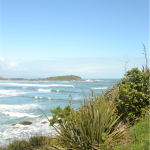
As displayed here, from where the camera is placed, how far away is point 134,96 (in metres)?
5.06

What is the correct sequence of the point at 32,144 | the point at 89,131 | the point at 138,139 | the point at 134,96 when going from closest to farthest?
the point at 89,131 → the point at 138,139 → the point at 134,96 → the point at 32,144

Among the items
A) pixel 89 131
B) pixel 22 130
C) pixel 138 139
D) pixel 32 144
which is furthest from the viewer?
pixel 22 130

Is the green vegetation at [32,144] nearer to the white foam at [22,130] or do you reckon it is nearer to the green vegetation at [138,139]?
the white foam at [22,130]

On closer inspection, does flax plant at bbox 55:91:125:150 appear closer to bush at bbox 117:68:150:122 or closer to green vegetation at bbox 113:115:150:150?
green vegetation at bbox 113:115:150:150

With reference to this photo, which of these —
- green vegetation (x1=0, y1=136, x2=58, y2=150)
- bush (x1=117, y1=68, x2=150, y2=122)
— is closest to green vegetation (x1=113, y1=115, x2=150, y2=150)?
bush (x1=117, y1=68, x2=150, y2=122)

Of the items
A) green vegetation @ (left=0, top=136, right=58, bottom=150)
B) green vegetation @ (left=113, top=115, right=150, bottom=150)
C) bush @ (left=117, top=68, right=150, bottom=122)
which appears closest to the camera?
green vegetation @ (left=113, top=115, right=150, bottom=150)

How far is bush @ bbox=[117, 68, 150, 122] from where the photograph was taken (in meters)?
4.96

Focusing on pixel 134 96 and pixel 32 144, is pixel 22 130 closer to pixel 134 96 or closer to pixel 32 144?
pixel 32 144

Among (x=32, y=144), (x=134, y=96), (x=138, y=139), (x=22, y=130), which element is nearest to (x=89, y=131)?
(x=138, y=139)

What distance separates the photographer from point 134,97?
198 inches

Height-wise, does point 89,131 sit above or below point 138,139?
above

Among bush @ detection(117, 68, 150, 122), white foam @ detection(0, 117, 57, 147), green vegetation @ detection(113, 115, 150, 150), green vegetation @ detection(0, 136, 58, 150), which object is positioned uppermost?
bush @ detection(117, 68, 150, 122)

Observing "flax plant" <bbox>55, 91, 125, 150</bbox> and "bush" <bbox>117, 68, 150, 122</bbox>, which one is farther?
"bush" <bbox>117, 68, 150, 122</bbox>

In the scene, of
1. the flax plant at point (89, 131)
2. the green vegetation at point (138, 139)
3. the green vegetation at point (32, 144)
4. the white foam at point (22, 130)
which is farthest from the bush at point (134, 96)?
the white foam at point (22, 130)
